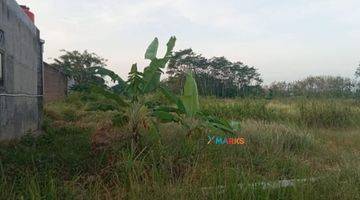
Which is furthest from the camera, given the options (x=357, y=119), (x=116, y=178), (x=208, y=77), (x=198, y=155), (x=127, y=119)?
(x=208, y=77)

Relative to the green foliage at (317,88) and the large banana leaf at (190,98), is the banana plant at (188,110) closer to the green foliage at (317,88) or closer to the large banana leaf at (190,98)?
the large banana leaf at (190,98)

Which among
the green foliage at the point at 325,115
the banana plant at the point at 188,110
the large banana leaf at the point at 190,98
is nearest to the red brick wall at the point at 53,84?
the green foliage at the point at 325,115

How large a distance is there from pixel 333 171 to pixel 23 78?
20.6 feet

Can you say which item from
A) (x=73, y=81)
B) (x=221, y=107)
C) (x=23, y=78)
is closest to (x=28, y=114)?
(x=23, y=78)

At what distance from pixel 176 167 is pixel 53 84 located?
27.9m

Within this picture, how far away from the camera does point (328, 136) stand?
1048 centimetres

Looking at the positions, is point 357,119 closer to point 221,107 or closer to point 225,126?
point 221,107

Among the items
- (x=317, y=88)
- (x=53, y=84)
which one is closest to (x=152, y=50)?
(x=317, y=88)

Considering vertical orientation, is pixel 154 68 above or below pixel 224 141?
above

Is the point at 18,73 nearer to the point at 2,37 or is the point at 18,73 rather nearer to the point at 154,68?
the point at 2,37

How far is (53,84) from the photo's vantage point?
31750 mm

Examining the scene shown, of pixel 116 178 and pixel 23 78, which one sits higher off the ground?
pixel 23 78

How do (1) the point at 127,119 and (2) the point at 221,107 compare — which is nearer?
(1) the point at 127,119

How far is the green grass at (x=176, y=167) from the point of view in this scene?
14.5 ft
